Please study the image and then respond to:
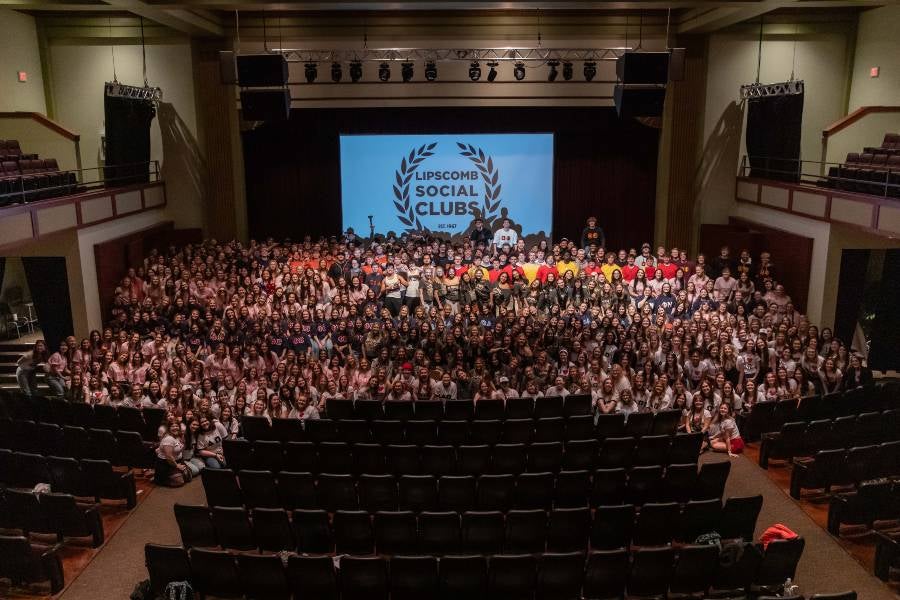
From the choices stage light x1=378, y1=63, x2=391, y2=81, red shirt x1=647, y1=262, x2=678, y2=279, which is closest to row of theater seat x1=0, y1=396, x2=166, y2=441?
Result: stage light x1=378, y1=63, x2=391, y2=81

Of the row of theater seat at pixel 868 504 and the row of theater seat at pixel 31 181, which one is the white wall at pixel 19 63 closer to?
the row of theater seat at pixel 31 181

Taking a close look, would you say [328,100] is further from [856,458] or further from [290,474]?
[856,458]

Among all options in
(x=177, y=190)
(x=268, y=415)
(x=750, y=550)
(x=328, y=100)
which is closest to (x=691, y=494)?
(x=750, y=550)

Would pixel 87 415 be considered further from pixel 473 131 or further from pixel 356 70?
pixel 473 131

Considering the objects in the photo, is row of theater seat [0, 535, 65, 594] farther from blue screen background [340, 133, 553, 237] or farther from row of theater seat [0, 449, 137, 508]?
blue screen background [340, 133, 553, 237]

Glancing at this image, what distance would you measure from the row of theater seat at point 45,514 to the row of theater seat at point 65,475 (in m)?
0.78

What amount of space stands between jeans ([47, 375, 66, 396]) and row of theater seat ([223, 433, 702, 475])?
15.0 ft

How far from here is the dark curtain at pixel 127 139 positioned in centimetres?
1557

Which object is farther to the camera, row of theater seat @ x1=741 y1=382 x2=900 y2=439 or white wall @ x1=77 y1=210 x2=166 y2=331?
white wall @ x1=77 y1=210 x2=166 y2=331

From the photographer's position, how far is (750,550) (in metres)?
6.39

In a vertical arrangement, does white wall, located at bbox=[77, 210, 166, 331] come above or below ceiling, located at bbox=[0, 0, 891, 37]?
below

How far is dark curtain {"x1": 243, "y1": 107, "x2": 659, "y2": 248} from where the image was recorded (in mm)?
18438

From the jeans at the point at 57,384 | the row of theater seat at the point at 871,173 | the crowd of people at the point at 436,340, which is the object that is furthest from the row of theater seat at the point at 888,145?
the jeans at the point at 57,384

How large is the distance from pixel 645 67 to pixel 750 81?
578 centimetres
